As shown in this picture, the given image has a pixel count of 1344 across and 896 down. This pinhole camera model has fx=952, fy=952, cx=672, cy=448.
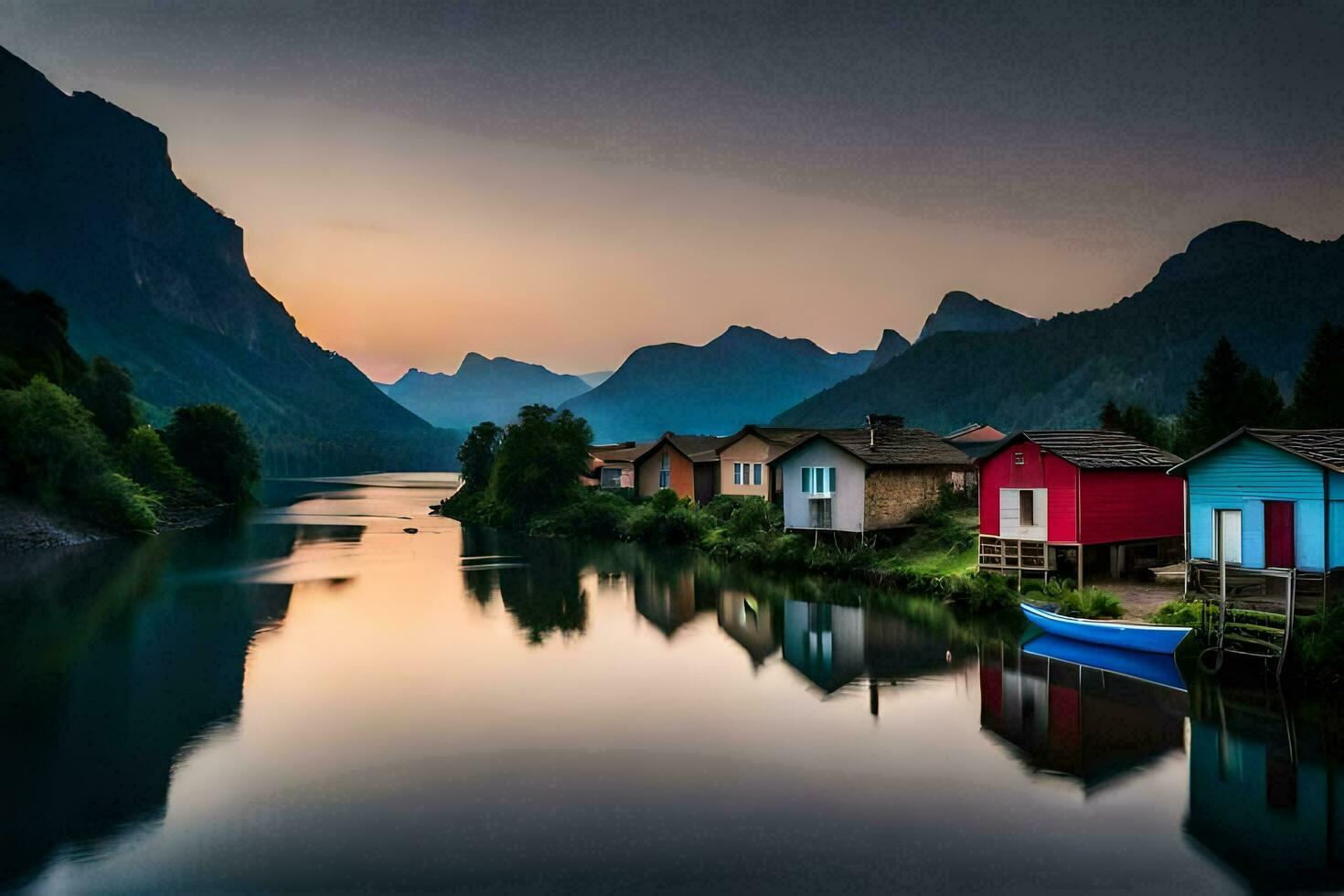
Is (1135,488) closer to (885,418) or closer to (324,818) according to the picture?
(885,418)

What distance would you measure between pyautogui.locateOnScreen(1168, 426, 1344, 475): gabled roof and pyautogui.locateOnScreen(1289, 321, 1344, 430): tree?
30.9 m

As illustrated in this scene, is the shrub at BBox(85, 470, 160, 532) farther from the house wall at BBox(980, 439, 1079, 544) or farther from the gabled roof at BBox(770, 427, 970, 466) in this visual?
the house wall at BBox(980, 439, 1079, 544)

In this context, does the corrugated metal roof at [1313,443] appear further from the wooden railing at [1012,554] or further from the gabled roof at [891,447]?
the gabled roof at [891,447]

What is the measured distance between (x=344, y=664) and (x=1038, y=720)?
57.7 ft

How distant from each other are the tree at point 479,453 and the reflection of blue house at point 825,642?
6222cm

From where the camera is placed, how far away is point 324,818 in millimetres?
14508

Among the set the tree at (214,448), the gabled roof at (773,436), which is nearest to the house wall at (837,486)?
the gabled roof at (773,436)

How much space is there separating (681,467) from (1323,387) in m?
38.3

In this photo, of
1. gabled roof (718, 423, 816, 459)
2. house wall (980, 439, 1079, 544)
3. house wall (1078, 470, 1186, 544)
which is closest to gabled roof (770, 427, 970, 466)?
house wall (980, 439, 1079, 544)

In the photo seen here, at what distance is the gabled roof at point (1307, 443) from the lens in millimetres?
22312

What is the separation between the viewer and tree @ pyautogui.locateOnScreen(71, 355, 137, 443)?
77188 mm

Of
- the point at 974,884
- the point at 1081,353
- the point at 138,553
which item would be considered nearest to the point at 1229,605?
the point at 974,884

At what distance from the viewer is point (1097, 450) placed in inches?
1296

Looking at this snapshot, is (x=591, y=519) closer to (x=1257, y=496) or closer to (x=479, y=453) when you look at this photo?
(x=479, y=453)
